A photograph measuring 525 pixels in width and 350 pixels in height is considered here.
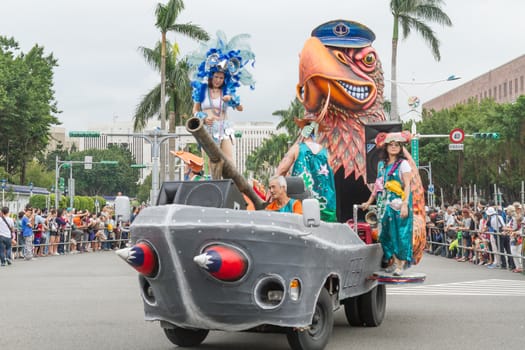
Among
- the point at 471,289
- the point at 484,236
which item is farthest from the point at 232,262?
the point at 484,236

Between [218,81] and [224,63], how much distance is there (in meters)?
0.27

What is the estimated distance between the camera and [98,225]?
34.3 meters

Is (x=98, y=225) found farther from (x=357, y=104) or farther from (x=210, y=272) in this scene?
(x=210, y=272)

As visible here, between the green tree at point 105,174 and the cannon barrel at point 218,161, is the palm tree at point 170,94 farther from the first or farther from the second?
the green tree at point 105,174

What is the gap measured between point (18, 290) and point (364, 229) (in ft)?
27.0

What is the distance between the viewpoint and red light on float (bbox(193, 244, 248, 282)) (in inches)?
302

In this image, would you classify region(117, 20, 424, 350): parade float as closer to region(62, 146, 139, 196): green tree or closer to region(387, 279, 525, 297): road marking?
region(387, 279, 525, 297): road marking

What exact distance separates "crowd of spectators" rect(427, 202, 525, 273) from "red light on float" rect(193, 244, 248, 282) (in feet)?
47.8

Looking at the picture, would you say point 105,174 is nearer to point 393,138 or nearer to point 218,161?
point 393,138

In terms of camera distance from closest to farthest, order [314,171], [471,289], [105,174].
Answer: [314,171], [471,289], [105,174]

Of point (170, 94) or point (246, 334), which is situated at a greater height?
point (170, 94)

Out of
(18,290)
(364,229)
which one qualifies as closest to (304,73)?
(364,229)

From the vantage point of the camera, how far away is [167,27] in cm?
3838

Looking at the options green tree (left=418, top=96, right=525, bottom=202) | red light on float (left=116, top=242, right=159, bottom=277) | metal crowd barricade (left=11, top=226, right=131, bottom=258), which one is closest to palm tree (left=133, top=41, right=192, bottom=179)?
metal crowd barricade (left=11, top=226, right=131, bottom=258)
